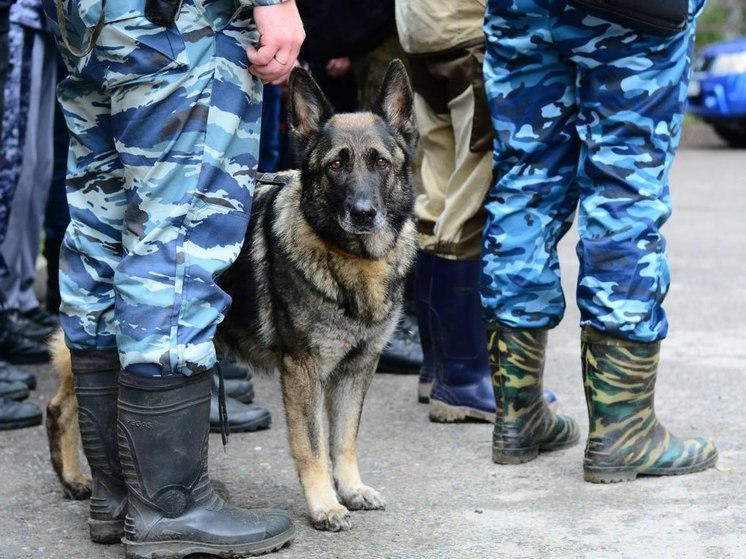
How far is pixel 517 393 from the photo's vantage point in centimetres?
393

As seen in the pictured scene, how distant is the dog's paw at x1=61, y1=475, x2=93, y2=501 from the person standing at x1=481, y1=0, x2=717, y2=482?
4.35ft

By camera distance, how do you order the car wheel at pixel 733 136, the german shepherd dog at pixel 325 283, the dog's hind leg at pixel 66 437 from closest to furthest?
1. the german shepherd dog at pixel 325 283
2. the dog's hind leg at pixel 66 437
3. the car wheel at pixel 733 136

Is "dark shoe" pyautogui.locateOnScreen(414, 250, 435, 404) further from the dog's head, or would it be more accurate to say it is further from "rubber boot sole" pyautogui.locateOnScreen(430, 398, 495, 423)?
the dog's head

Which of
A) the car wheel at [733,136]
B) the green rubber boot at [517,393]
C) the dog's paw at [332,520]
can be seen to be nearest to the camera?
the dog's paw at [332,520]

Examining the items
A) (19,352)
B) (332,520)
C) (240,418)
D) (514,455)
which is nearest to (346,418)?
(332,520)

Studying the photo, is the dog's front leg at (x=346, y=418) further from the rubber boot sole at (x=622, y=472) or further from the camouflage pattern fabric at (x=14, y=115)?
the camouflage pattern fabric at (x=14, y=115)

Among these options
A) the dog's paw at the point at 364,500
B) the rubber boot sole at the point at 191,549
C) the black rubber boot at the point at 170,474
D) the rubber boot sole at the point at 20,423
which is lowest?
the rubber boot sole at the point at 20,423

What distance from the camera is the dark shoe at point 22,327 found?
536cm

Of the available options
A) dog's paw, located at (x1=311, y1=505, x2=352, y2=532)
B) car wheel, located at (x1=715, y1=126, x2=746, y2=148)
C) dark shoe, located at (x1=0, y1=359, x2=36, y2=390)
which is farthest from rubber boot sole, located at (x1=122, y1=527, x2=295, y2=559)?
car wheel, located at (x1=715, y1=126, x2=746, y2=148)

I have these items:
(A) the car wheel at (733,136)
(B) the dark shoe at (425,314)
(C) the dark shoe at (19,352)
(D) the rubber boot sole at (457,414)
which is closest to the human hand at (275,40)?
(B) the dark shoe at (425,314)

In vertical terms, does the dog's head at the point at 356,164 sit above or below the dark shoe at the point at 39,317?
above

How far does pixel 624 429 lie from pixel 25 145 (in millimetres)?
3033

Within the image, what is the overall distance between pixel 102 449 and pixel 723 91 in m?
12.1

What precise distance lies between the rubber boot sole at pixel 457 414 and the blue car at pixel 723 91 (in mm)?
10445
